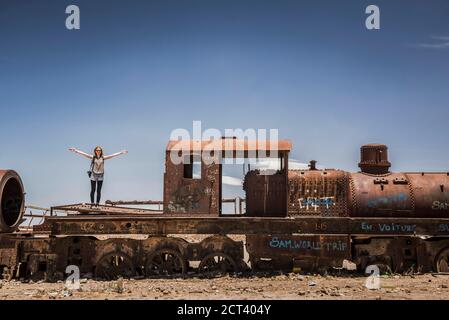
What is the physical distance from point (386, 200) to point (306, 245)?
115 inches

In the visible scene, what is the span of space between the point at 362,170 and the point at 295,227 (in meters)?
3.36

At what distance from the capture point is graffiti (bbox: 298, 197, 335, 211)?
1305cm

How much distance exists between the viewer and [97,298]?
1004 cm

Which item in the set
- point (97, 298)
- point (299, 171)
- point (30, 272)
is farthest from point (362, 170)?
point (30, 272)

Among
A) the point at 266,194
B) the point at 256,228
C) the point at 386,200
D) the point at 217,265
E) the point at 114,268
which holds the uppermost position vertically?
the point at 266,194

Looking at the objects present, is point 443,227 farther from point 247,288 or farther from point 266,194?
point 247,288

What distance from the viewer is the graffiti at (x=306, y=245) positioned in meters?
12.5

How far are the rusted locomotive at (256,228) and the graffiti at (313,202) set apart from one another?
3 centimetres

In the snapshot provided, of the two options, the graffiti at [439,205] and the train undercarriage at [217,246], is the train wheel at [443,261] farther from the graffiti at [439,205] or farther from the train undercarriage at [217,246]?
the graffiti at [439,205]

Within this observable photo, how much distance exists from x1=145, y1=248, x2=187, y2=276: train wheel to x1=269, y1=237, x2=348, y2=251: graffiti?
266cm

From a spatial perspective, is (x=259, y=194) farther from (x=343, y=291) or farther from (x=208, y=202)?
(x=343, y=291)

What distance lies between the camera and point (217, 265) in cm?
1253

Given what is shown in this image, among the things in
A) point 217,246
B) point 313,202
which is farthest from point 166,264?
point 313,202
